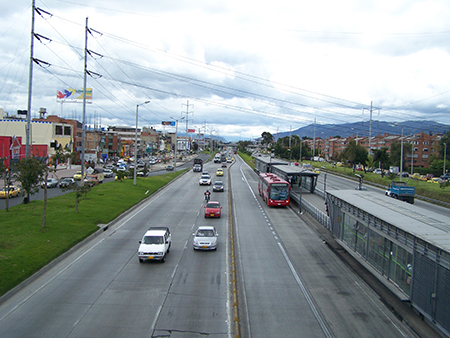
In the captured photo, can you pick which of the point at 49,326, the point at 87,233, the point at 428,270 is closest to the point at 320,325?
the point at 428,270

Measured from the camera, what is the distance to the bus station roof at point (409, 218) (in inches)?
497

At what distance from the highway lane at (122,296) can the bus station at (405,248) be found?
7014mm

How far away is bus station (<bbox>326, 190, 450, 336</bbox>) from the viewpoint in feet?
37.8

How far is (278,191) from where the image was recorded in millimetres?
40438

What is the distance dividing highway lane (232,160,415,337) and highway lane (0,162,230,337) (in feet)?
4.39

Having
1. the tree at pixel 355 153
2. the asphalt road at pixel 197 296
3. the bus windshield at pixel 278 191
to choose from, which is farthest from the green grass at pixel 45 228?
the tree at pixel 355 153

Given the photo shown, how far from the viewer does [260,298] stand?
51.4 feet

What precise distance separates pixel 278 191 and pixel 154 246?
22.5 metres

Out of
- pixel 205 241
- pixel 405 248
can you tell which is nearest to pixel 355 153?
pixel 205 241

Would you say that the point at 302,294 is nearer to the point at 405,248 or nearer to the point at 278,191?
the point at 405,248

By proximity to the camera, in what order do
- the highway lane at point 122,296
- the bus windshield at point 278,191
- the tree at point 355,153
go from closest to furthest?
the highway lane at point 122,296 → the bus windshield at point 278,191 → the tree at point 355,153

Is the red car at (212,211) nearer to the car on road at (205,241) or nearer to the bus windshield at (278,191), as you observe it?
the bus windshield at (278,191)

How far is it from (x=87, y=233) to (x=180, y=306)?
1414 centimetres

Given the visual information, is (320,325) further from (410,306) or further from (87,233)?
(87,233)
